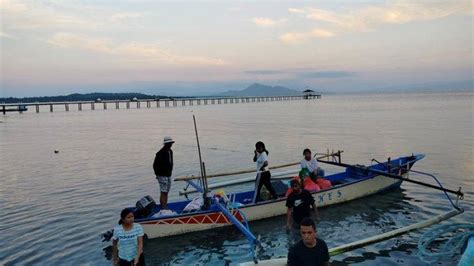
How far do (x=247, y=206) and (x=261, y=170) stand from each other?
3.87 ft

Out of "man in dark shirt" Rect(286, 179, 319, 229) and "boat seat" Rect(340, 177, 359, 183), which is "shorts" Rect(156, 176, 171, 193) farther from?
"boat seat" Rect(340, 177, 359, 183)

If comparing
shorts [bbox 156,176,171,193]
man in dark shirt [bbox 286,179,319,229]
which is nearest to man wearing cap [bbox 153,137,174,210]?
shorts [bbox 156,176,171,193]

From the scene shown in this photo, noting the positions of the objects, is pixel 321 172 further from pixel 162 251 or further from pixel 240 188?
pixel 162 251

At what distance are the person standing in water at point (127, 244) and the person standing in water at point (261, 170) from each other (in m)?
5.90

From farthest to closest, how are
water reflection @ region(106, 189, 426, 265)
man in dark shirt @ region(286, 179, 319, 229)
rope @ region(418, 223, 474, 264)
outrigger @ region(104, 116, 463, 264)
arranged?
outrigger @ region(104, 116, 463, 264), water reflection @ region(106, 189, 426, 265), rope @ region(418, 223, 474, 264), man in dark shirt @ region(286, 179, 319, 229)

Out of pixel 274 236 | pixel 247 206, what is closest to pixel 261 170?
pixel 247 206

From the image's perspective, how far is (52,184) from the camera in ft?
61.0

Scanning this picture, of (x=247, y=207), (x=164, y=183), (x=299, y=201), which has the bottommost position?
(x=247, y=207)

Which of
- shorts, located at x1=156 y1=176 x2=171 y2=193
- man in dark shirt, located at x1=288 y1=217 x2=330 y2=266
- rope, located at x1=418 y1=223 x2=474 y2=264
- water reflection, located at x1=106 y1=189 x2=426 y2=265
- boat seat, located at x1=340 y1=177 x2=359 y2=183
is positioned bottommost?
water reflection, located at x1=106 y1=189 x2=426 y2=265

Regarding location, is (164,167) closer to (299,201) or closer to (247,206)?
(247,206)

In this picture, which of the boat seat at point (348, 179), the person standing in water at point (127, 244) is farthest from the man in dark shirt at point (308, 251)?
the boat seat at point (348, 179)

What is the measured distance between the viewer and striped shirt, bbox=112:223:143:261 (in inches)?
255

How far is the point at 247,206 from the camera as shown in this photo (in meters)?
12.0

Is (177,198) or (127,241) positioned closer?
(127,241)
